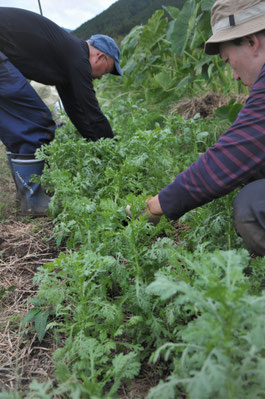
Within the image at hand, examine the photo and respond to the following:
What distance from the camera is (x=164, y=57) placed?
19.9 ft

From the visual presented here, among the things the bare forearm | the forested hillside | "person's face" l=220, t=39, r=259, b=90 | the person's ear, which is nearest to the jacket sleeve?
the bare forearm

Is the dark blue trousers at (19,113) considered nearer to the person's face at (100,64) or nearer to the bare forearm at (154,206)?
the person's face at (100,64)

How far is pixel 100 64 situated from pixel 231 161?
8.22 feet

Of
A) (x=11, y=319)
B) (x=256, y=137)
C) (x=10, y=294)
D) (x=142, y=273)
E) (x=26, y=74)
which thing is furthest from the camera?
(x=26, y=74)

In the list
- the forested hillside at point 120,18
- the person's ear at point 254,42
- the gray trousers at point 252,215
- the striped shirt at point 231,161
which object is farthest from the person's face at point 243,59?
the forested hillside at point 120,18

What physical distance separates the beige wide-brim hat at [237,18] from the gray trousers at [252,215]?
754 millimetres

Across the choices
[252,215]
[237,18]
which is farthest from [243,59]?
[252,215]

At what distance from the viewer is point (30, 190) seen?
3.09 m

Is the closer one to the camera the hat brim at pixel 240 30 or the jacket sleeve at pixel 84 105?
the hat brim at pixel 240 30

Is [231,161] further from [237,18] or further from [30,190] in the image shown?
[30,190]

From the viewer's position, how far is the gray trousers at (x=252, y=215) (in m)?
1.64

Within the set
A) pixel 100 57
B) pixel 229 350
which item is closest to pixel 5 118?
pixel 100 57

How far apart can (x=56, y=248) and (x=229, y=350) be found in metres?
1.75

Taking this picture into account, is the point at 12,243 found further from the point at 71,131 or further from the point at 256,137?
the point at 256,137
